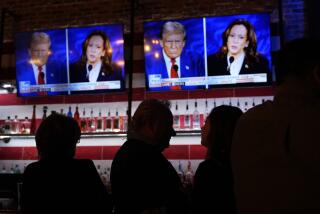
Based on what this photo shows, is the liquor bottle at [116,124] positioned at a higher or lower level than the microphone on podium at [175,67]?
lower

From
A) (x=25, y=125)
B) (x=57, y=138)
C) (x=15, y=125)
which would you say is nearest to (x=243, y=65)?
(x=57, y=138)

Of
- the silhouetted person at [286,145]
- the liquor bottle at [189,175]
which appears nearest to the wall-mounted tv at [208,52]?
the liquor bottle at [189,175]

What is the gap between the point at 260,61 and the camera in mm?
4520

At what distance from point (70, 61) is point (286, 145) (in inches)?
164

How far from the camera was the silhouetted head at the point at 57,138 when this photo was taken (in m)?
2.12

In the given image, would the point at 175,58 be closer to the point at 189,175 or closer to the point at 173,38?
the point at 173,38

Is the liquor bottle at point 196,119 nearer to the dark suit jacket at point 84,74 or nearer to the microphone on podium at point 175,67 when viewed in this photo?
the microphone on podium at point 175,67

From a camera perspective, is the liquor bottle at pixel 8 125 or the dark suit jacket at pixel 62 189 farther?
the liquor bottle at pixel 8 125

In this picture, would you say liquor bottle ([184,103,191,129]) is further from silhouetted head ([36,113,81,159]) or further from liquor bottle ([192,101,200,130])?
silhouetted head ([36,113,81,159])

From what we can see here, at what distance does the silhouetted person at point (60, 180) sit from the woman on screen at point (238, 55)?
109 inches

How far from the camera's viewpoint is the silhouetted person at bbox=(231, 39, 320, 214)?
1287mm

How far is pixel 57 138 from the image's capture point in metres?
2.13

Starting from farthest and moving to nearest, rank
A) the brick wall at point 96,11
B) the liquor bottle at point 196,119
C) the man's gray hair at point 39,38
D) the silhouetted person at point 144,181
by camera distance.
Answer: the brick wall at point 96,11
the man's gray hair at point 39,38
the liquor bottle at point 196,119
the silhouetted person at point 144,181

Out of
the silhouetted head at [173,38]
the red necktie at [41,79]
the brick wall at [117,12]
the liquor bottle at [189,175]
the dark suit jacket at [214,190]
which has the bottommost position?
the liquor bottle at [189,175]
